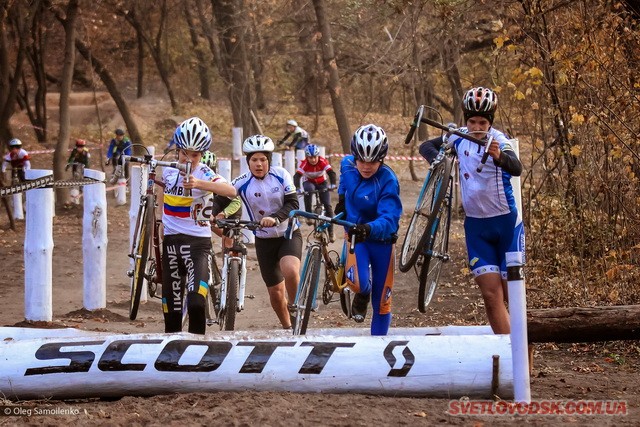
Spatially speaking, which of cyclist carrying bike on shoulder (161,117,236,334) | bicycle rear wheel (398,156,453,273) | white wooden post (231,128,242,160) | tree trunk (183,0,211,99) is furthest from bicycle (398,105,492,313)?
tree trunk (183,0,211,99)

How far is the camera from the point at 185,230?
9102 millimetres

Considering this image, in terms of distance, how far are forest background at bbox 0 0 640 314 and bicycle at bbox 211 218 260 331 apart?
84.0 inches

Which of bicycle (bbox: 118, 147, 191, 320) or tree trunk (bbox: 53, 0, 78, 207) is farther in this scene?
tree trunk (bbox: 53, 0, 78, 207)

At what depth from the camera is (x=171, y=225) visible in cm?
916

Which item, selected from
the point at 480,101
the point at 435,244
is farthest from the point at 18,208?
the point at 480,101

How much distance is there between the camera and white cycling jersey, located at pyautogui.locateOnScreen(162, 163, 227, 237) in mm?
9125

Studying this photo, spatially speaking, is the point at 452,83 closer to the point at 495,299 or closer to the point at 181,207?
the point at 181,207

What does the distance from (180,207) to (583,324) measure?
141 inches

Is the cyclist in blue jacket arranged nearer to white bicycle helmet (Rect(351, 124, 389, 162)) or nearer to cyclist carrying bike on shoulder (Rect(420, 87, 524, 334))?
white bicycle helmet (Rect(351, 124, 389, 162))

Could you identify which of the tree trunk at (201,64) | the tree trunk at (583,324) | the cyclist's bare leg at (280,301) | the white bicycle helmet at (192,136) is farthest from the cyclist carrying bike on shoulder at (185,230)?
the tree trunk at (201,64)

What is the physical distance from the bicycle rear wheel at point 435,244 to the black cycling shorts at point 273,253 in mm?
1239

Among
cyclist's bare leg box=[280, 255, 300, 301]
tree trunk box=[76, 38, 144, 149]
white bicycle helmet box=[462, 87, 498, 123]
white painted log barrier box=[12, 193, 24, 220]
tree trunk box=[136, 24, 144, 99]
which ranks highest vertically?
tree trunk box=[136, 24, 144, 99]

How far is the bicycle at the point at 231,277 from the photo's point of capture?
945cm

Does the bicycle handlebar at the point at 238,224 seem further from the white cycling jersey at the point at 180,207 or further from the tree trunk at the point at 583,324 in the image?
the tree trunk at the point at 583,324
